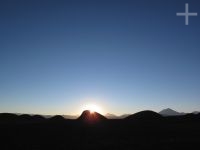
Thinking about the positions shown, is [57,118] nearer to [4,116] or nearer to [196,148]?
[4,116]

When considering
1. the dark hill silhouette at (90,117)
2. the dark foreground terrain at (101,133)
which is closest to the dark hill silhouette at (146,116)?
the dark foreground terrain at (101,133)

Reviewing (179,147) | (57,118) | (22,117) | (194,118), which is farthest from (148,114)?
(179,147)

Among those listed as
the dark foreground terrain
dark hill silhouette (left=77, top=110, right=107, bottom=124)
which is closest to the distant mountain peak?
the dark foreground terrain

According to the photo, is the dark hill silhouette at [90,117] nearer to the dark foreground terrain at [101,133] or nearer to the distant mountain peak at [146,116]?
the dark foreground terrain at [101,133]

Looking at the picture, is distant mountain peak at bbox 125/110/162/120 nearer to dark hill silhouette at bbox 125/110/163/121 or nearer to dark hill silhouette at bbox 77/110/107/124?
dark hill silhouette at bbox 125/110/163/121

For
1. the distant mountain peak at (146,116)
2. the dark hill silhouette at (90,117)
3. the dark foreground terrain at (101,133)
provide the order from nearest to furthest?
the dark foreground terrain at (101,133) < the dark hill silhouette at (90,117) < the distant mountain peak at (146,116)

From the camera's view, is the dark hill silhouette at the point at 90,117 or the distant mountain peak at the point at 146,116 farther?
the distant mountain peak at the point at 146,116

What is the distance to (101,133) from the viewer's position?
5619 centimetres

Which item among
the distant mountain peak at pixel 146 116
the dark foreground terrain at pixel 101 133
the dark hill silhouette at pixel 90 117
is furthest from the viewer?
the distant mountain peak at pixel 146 116

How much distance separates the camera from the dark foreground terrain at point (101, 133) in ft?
124

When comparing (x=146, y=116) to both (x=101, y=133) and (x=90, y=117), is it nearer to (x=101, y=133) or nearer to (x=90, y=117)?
(x=90, y=117)

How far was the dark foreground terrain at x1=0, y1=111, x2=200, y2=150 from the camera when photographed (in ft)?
124

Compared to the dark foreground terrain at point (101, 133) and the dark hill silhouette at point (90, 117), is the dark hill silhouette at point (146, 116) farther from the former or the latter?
the dark hill silhouette at point (90, 117)

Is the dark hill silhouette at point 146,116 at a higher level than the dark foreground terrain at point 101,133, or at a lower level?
higher
